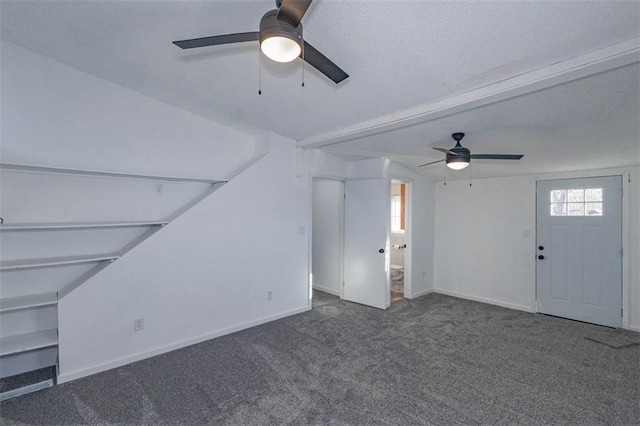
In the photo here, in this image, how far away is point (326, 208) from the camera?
5.49 meters

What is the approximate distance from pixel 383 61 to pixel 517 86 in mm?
968

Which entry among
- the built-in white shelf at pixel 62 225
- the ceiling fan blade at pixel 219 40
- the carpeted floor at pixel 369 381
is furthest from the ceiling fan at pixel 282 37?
the carpeted floor at pixel 369 381

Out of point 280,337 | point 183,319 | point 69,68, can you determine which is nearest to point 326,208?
point 280,337

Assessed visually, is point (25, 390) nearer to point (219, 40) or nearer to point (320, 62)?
point (219, 40)

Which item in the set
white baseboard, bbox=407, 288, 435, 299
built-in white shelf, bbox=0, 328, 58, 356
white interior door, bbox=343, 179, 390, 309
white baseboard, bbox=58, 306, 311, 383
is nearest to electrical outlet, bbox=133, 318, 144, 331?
white baseboard, bbox=58, 306, 311, 383

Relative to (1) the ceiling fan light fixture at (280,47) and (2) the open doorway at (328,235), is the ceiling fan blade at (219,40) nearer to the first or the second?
(1) the ceiling fan light fixture at (280,47)

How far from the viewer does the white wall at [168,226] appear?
2.71 meters

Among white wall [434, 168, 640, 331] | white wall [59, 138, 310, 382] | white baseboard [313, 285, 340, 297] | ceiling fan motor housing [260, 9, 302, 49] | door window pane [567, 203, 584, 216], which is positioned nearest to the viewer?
ceiling fan motor housing [260, 9, 302, 49]

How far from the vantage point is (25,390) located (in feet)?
7.99

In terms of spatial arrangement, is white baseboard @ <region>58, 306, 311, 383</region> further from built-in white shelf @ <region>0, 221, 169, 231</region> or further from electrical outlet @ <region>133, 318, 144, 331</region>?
built-in white shelf @ <region>0, 221, 169, 231</region>

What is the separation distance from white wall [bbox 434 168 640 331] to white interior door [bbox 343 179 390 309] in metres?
1.62

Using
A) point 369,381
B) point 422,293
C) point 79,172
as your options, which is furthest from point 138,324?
point 422,293

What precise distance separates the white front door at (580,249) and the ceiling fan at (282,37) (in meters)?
4.53

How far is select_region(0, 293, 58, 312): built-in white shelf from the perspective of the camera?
242 cm
